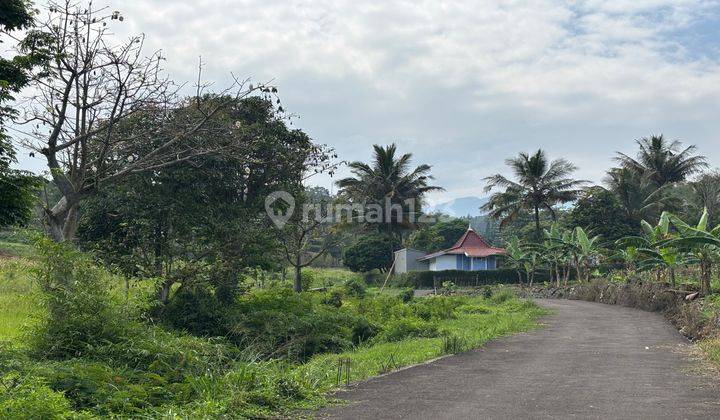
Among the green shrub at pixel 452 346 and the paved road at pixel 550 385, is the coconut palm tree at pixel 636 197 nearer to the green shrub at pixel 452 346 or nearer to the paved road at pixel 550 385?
the paved road at pixel 550 385

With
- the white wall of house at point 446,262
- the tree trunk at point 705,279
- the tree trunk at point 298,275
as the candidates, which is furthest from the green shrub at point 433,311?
the white wall of house at point 446,262

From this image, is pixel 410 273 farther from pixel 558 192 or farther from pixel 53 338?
pixel 53 338

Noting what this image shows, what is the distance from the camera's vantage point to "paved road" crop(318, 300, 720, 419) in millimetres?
7473

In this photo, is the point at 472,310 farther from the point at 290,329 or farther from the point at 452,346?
the point at 452,346

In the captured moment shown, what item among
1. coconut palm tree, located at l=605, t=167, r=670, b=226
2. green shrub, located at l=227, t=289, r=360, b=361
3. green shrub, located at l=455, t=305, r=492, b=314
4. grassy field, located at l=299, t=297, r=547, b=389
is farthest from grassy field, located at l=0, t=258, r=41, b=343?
coconut palm tree, located at l=605, t=167, r=670, b=226

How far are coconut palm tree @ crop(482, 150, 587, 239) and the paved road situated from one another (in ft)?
101

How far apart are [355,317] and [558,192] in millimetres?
30063

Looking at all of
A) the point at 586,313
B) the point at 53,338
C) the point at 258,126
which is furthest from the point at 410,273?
the point at 53,338

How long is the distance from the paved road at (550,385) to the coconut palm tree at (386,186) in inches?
1222

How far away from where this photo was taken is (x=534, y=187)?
44.6m

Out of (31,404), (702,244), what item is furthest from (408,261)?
(31,404)

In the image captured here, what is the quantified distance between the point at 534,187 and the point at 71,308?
126 ft

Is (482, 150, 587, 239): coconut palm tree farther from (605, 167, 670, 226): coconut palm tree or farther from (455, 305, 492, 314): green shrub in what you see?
(455, 305, 492, 314): green shrub

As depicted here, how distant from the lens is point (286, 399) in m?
7.93
